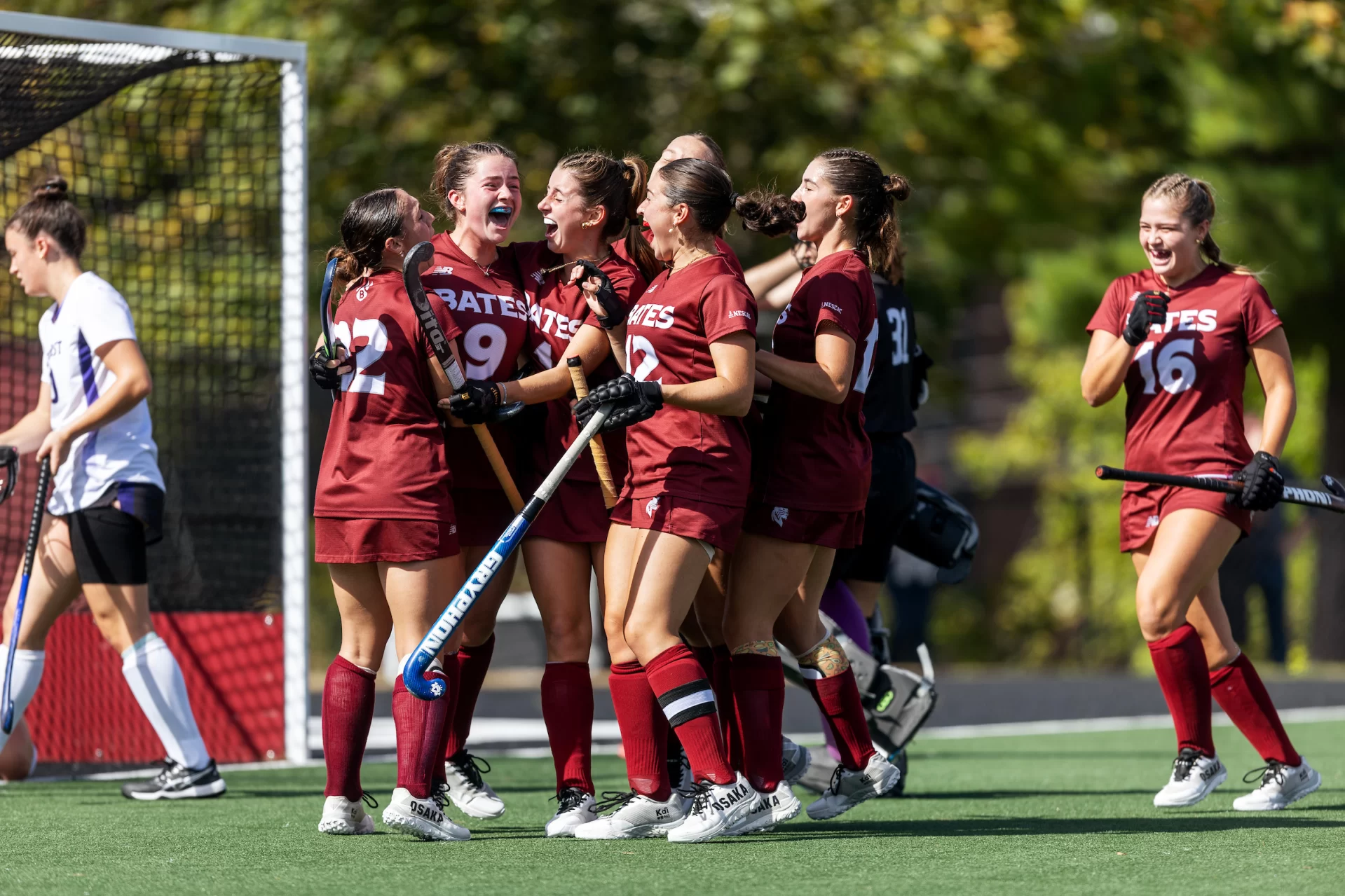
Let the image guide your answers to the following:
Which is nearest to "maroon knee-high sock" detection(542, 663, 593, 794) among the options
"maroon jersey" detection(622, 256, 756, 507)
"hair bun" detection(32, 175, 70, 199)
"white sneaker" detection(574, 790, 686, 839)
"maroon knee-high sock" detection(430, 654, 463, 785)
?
"white sneaker" detection(574, 790, 686, 839)

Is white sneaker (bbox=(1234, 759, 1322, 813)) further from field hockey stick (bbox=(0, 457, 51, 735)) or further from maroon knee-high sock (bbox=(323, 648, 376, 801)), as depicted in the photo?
field hockey stick (bbox=(0, 457, 51, 735))

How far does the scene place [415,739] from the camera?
4.77 metres

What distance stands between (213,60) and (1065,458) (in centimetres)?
1419

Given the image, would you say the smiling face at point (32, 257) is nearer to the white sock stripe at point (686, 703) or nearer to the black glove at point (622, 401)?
the black glove at point (622, 401)

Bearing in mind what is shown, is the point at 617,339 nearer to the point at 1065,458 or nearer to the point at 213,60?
the point at 213,60

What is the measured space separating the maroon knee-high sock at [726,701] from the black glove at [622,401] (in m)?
1.01

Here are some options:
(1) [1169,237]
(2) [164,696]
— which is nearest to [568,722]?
(2) [164,696]

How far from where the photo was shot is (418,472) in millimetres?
4785

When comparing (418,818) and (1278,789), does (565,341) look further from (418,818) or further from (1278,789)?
(1278,789)

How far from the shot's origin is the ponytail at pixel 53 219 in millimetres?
6055

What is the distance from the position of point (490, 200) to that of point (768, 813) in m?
1.91

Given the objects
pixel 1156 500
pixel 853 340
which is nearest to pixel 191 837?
→ pixel 853 340

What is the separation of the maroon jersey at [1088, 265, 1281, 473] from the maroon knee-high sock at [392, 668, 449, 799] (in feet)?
7.87

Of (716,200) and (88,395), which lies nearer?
(716,200)
